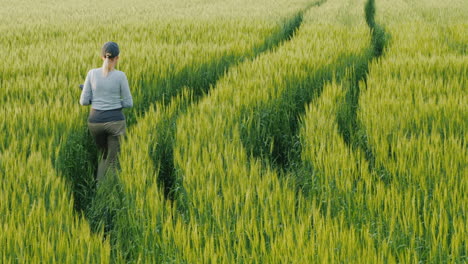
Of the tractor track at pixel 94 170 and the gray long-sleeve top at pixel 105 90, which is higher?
the gray long-sleeve top at pixel 105 90

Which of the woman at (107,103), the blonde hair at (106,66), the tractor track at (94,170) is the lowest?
the tractor track at (94,170)

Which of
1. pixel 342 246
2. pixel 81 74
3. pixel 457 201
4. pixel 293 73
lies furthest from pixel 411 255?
pixel 81 74

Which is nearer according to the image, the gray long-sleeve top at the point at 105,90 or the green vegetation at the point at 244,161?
the green vegetation at the point at 244,161

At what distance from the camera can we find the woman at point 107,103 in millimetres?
3264

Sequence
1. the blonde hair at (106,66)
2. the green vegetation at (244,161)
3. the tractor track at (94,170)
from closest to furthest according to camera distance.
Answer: the green vegetation at (244,161) → the tractor track at (94,170) → the blonde hair at (106,66)

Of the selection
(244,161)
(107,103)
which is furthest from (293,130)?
(107,103)

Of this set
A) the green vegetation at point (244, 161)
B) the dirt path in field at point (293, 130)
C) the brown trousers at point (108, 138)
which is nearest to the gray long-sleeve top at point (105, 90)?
the brown trousers at point (108, 138)

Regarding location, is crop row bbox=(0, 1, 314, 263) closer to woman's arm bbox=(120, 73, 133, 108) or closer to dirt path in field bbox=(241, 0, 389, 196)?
woman's arm bbox=(120, 73, 133, 108)

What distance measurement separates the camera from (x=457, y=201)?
2.21 meters

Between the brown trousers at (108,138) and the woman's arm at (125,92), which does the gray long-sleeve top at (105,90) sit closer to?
the woman's arm at (125,92)

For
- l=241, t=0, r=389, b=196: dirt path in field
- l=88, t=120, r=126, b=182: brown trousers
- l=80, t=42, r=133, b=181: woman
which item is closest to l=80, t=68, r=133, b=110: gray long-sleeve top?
l=80, t=42, r=133, b=181: woman

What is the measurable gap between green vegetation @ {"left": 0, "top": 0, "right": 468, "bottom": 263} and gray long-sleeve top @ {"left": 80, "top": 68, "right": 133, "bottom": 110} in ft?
0.83

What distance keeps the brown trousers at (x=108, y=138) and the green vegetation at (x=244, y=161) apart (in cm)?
11

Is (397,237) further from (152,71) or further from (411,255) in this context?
→ (152,71)
